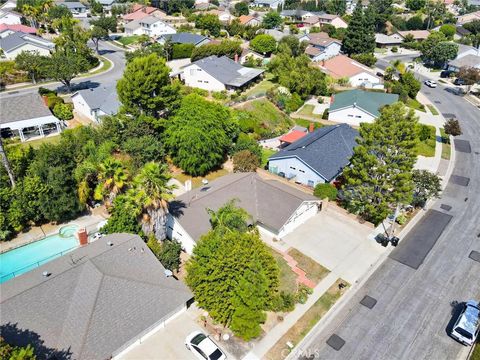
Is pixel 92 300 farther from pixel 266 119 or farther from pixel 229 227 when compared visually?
pixel 266 119

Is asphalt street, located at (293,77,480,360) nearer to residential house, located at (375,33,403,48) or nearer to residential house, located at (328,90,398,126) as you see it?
residential house, located at (328,90,398,126)

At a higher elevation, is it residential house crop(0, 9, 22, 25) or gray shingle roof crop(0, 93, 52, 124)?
gray shingle roof crop(0, 93, 52, 124)

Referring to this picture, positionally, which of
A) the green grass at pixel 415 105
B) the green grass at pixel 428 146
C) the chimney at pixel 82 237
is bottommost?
the green grass at pixel 415 105

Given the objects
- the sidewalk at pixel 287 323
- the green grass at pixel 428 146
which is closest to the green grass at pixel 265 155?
the sidewalk at pixel 287 323

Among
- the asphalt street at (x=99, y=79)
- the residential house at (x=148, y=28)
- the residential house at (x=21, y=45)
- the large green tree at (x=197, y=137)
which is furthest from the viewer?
the residential house at (x=148, y=28)

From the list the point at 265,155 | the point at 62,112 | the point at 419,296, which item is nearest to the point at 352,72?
the point at 265,155

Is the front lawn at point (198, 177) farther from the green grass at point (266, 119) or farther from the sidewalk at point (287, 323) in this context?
the sidewalk at point (287, 323)

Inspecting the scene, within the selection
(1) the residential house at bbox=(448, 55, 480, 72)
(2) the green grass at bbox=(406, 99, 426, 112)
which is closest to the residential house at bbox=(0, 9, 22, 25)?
(2) the green grass at bbox=(406, 99, 426, 112)
